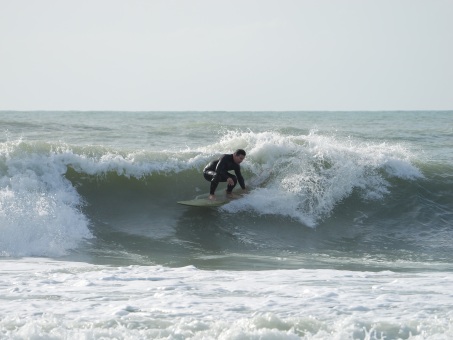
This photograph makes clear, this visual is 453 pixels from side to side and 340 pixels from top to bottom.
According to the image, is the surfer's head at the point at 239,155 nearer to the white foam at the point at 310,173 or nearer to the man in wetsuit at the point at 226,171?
the man in wetsuit at the point at 226,171

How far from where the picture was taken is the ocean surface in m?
6.50

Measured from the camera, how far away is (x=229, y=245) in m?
11.6

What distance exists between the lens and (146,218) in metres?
12.9

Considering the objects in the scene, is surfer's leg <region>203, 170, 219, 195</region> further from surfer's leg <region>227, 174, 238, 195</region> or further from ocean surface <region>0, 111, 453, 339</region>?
ocean surface <region>0, 111, 453, 339</region>

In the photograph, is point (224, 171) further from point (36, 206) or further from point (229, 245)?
point (36, 206)

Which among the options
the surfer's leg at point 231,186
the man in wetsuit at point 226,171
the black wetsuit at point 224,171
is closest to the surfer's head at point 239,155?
the man in wetsuit at point 226,171

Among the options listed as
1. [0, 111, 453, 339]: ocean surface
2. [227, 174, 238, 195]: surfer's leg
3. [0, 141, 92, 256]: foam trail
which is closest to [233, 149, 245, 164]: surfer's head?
[227, 174, 238, 195]: surfer's leg

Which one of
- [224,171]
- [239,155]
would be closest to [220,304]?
[239,155]

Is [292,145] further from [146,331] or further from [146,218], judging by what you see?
[146,331]

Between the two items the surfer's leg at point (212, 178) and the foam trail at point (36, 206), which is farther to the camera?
the surfer's leg at point (212, 178)

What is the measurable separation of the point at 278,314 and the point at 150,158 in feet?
27.3

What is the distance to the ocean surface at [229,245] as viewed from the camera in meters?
6.50

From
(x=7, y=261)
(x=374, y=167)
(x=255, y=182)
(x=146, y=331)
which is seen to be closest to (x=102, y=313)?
(x=146, y=331)

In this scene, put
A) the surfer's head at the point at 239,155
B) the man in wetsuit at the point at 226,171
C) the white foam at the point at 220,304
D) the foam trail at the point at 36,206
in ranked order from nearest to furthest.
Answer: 1. the white foam at the point at 220,304
2. the foam trail at the point at 36,206
3. the surfer's head at the point at 239,155
4. the man in wetsuit at the point at 226,171
